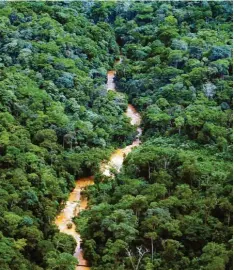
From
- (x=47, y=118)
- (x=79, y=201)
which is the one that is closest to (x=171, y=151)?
(x=79, y=201)

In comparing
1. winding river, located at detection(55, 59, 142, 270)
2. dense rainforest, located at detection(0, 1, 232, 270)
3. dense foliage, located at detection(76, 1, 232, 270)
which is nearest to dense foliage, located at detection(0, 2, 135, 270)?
dense rainforest, located at detection(0, 1, 232, 270)

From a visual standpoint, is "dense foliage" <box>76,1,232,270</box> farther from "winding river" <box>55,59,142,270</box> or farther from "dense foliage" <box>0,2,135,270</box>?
Result: "dense foliage" <box>0,2,135,270</box>

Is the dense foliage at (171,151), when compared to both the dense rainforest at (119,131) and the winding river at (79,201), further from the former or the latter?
the winding river at (79,201)

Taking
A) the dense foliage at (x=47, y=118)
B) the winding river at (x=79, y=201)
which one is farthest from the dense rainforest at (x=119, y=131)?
the winding river at (x=79, y=201)

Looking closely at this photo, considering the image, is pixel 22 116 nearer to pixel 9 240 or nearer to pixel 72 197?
pixel 72 197

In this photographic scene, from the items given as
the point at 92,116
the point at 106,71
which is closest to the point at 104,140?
the point at 92,116

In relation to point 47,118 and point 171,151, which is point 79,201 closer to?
point 171,151
